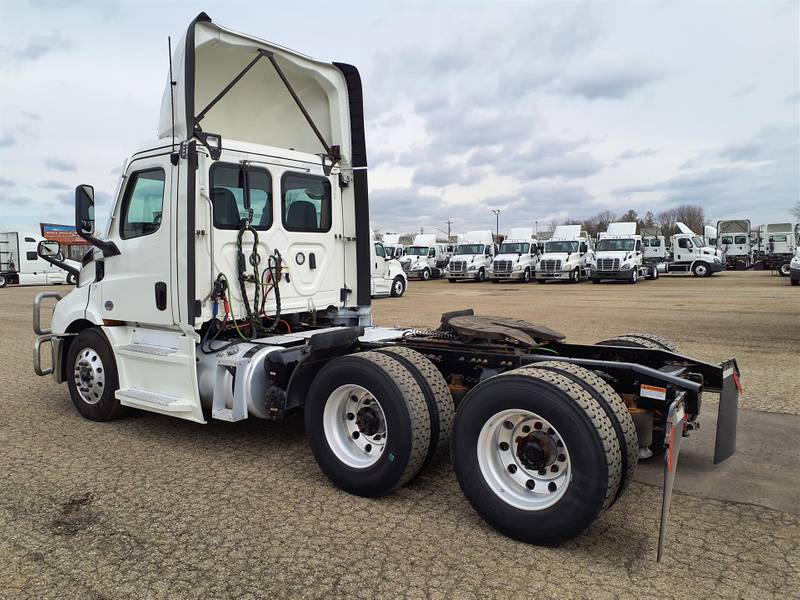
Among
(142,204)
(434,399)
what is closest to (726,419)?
(434,399)

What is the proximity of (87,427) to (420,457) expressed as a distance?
3707 mm

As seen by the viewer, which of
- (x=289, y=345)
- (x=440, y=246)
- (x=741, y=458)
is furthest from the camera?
(x=440, y=246)

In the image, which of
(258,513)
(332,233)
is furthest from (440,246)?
(258,513)

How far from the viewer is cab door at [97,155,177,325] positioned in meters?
5.16

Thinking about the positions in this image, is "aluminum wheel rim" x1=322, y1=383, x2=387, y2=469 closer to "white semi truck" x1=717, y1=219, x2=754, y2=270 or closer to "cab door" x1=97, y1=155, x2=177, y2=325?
"cab door" x1=97, y1=155, x2=177, y2=325

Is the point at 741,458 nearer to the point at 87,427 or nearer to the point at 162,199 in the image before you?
the point at 162,199

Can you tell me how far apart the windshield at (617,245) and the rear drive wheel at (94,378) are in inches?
1091

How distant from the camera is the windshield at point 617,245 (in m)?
29.8

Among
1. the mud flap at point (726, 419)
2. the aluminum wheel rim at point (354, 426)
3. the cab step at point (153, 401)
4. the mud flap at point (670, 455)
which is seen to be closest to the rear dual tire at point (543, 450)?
the mud flap at point (670, 455)

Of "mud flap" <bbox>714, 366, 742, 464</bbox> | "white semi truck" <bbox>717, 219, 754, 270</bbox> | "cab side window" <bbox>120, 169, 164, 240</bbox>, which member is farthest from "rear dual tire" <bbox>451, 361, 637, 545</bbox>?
"white semi truck" <bbox>717, 219, 754, 270</bbox>

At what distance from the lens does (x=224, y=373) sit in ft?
16.3

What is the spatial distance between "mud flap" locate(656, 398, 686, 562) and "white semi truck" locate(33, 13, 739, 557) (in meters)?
0.02

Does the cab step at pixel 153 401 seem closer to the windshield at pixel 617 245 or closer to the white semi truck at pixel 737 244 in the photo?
the windshield at pixel 617 245

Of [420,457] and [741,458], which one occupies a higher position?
[420,457]
